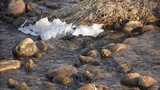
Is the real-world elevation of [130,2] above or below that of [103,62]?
above

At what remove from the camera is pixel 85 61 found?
7.32m

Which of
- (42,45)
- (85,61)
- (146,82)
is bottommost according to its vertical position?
(146,82)

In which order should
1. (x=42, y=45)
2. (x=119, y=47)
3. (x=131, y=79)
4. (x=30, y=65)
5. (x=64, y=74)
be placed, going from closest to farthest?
(x=131, y=79)
(x=64, y=74)
(x=30, y=65)
(x=119, y=47)
(x=42, y=45)

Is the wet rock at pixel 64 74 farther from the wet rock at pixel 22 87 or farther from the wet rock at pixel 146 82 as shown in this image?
the wet rock at pixel 146 82

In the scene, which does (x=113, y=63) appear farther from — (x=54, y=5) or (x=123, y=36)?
(x=54, y=5)

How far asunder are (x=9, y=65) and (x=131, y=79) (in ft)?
6.00

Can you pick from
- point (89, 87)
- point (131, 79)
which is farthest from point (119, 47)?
point (89, 87)

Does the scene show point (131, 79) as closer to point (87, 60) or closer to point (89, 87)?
point (89, 87)

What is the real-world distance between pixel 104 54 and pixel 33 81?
4.56 ft

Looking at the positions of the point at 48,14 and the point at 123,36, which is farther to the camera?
the point at 48,14

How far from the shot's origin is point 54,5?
34.0ft

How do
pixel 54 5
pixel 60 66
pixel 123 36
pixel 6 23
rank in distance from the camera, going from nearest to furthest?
1. pixel 60 66
2. pixel 123 36
3. pixel 6 23
4. pixel 54 5

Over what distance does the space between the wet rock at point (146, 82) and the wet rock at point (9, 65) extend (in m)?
1.90

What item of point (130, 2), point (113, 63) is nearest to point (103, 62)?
point (113, 63)
